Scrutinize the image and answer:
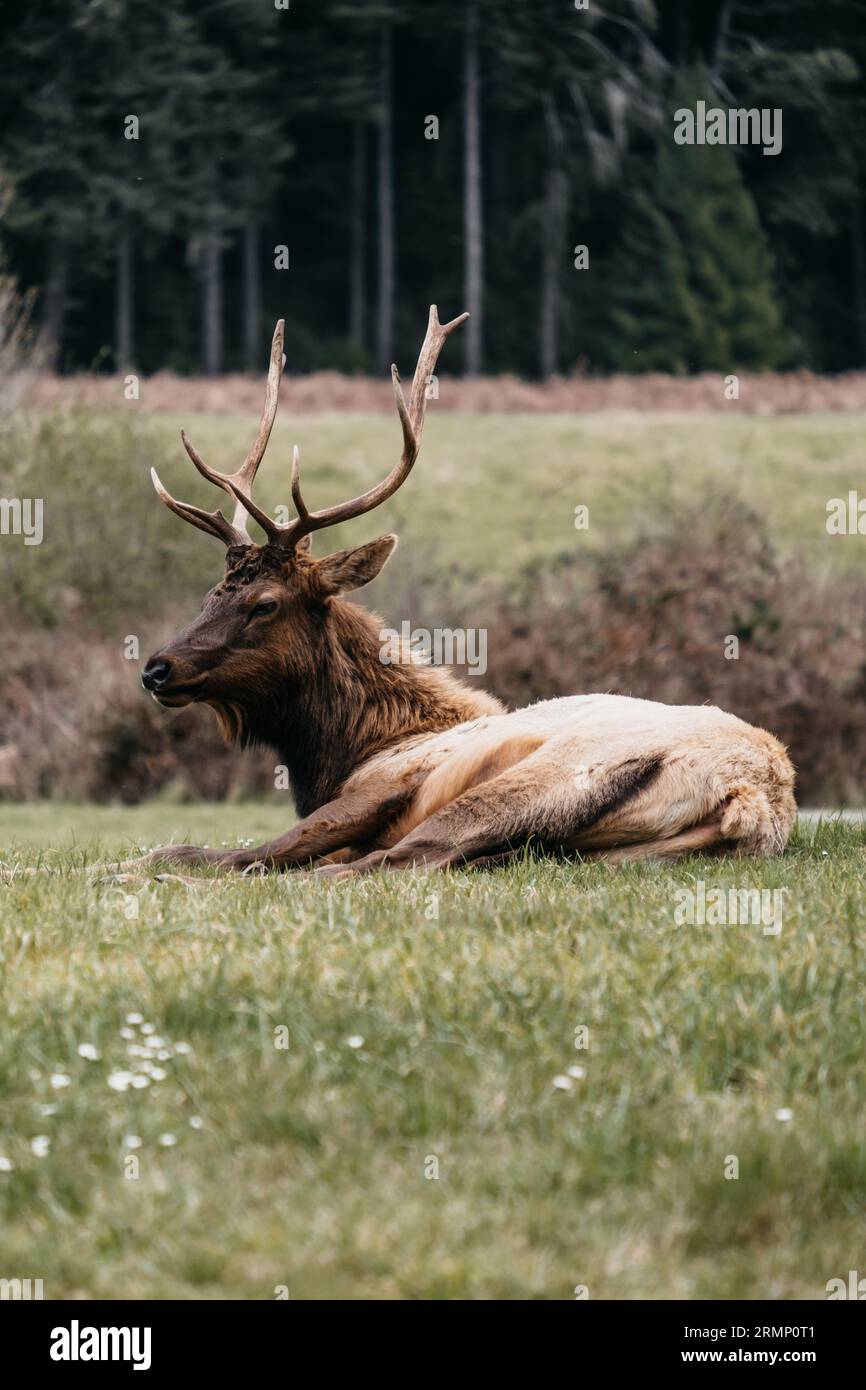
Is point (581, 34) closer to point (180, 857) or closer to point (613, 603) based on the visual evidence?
point (613, 603)

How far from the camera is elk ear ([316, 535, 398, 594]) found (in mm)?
8719

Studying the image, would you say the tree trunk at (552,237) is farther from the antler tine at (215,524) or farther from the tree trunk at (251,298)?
the antler tine at (215,524)

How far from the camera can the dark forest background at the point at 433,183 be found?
4625cm

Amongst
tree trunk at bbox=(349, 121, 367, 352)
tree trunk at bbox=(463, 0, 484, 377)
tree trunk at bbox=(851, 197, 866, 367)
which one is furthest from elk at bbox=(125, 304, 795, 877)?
tree trunk at bbox=(851, 197, 866, 367)

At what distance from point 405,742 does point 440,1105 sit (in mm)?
4166

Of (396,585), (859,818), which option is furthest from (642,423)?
(859,818)

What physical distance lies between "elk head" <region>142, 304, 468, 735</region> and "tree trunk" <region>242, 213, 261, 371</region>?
1649 inches

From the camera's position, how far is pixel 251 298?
5094cm

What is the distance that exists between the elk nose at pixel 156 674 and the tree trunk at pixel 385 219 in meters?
42.3

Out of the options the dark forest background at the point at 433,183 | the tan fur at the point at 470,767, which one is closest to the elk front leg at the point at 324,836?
the tan fur at the point at 470,767

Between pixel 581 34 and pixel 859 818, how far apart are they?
132ft

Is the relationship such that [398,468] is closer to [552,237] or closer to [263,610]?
[263,610]

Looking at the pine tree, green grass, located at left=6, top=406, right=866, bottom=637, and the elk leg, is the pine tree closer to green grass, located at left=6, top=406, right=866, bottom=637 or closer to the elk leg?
green grass, located at left=6, top=406, right=866, bottom=637

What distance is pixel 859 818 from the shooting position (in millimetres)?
11719
